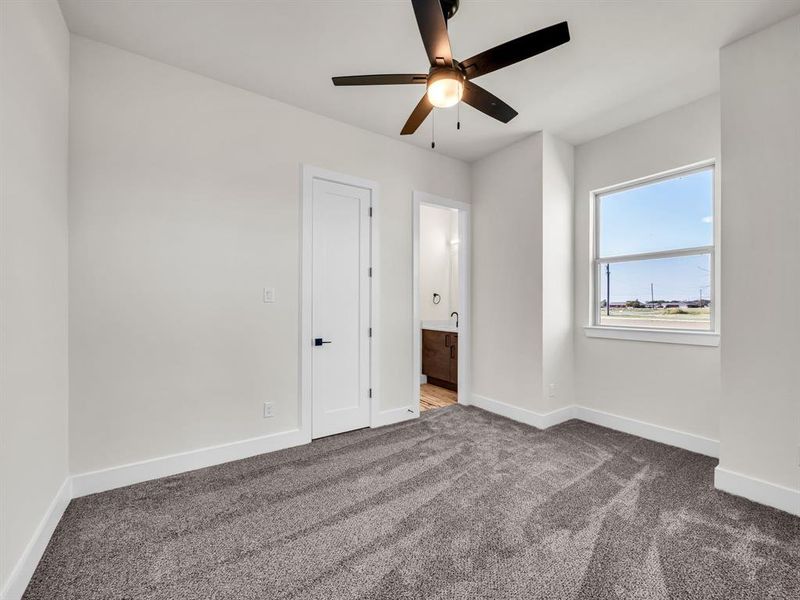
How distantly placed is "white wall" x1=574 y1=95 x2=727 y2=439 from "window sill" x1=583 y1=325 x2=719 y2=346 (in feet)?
0.15

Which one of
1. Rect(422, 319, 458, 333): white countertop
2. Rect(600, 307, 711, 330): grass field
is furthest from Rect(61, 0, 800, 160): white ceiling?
Rect(422, 319, 458, 333): white countertop

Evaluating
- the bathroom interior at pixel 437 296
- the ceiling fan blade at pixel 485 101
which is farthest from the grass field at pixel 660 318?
the ceiling fan blade at pixel 485 101

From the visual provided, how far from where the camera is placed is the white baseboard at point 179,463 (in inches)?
87.8

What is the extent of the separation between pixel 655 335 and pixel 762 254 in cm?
114

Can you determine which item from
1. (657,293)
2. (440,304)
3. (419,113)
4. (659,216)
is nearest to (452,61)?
(419,113)

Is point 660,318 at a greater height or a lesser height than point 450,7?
lesser

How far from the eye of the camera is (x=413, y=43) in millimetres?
2254

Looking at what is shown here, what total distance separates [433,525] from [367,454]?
101 cm

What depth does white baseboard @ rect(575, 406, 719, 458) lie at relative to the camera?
2.83 meters

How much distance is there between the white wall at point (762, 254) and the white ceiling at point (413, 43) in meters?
0.31

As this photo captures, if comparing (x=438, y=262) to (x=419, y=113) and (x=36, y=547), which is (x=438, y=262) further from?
(x=36, y=547)

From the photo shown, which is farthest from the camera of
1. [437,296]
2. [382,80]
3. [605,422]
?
[437,296]

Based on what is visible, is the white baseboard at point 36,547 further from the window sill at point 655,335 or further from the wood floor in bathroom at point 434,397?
the window sill at point 655,335

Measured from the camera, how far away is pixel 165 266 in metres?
2.47
